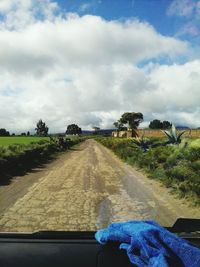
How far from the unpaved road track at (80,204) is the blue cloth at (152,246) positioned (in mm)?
5379

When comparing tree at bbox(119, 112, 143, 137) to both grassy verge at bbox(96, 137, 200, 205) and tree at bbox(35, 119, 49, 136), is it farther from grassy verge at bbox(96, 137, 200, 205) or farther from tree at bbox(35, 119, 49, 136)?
grassy verge at bbox(96, 137, 200, 205)

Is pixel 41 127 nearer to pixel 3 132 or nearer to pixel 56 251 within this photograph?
pixel 3 132

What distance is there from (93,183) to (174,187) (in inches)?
115

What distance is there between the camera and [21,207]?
9.84 m

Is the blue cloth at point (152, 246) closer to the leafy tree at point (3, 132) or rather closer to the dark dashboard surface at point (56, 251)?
the dark dashboard surface at point (56, 251)

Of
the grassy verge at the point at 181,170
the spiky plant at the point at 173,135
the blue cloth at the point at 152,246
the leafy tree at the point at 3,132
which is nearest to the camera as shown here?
the blue cloth at the point at 152,246

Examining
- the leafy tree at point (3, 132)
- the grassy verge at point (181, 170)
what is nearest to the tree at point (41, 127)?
the leafy tree at point (3, 132)

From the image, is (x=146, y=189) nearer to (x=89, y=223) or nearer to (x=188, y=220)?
(x=89, y=223)

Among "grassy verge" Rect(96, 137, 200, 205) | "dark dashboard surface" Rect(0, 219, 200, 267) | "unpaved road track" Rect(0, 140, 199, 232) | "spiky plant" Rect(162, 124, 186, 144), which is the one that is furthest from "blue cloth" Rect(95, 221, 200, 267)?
"spiky plant" Rect(162, 124, 186, 144)

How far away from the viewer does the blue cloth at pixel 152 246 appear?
7.09 ft

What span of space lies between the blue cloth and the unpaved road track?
5379mm

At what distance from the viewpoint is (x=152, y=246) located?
2.27m

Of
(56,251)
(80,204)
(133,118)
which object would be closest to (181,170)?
(80,204)

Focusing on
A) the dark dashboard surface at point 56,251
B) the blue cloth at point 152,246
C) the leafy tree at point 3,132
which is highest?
the leafy tree at point 3,132
